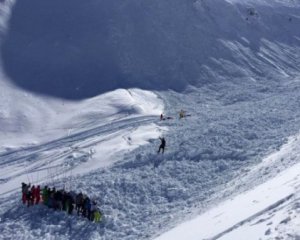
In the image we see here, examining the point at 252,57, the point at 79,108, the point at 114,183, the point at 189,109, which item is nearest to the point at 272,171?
the point at 114,183

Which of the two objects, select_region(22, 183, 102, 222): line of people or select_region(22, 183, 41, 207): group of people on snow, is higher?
select_region(22, 183, 41, 207): group of people on snow

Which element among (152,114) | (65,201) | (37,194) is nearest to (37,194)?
(37,194)

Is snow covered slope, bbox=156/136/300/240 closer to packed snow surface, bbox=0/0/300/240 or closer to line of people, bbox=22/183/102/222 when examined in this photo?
packed snow surface, bbox=0/0/300/240

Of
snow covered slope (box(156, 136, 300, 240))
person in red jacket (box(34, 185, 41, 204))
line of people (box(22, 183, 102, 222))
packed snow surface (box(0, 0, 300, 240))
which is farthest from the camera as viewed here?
person in red jacket (box(34, 185, 41, 204))

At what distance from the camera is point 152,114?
43719mm

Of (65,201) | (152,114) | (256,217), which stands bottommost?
(256,217)

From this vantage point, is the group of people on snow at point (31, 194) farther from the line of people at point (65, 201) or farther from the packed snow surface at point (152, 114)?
the packed snow surface at point (152, 114)

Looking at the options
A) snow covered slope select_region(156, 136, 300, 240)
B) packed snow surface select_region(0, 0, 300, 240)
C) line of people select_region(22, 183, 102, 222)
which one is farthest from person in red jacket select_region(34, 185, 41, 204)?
snow covered slope select_region(156, 136, 300, 240)

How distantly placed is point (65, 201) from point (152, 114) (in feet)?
72.6

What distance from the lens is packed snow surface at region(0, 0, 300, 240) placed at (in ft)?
69.6

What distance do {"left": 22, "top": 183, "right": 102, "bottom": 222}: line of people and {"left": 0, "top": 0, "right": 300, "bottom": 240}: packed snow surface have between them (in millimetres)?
379

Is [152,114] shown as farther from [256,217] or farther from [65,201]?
[256,217]

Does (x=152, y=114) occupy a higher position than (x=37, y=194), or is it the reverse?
(x=152, y=114)

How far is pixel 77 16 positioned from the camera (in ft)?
212
